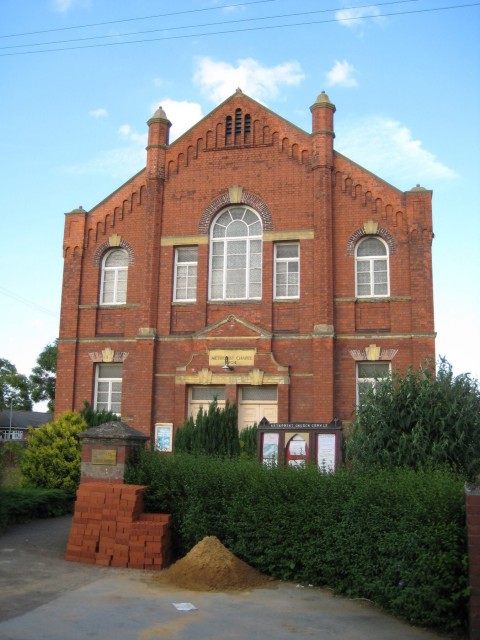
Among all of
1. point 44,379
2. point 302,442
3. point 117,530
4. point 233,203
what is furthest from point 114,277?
point 44,379

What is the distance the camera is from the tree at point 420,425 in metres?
11.6

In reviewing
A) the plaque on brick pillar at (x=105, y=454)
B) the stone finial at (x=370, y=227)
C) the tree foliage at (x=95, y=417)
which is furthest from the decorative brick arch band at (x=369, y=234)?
the plaque on brick pillar at (x=105, y=454)

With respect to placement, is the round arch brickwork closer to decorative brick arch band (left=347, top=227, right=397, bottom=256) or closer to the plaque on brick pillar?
decorative brick arch band (left=347, top=227, right=397, bottom=256)

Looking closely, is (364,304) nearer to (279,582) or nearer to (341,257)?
(341,257)

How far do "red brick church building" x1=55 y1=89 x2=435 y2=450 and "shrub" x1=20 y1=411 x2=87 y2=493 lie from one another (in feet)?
11.4

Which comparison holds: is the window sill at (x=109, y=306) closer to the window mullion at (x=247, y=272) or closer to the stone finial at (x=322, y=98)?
the window mullion at (x=247, y=272)

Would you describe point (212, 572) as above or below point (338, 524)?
below

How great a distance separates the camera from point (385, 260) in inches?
770

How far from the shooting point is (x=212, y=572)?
8.64m

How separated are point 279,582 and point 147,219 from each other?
14073 mm

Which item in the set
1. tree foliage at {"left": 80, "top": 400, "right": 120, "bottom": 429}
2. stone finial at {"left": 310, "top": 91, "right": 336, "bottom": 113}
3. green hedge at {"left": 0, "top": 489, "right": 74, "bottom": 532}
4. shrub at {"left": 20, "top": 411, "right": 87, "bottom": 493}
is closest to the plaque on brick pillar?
green hedge at {"left": 0, "top": 489, "right": 74, "bottom": 532}

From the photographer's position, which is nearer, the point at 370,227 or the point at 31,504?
the point at 31,504

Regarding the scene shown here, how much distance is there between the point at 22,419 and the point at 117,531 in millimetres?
64403

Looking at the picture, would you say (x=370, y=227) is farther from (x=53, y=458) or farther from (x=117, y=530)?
(x=117, y=530)
